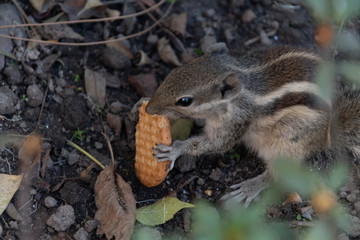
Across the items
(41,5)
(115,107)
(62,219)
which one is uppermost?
(41,5)

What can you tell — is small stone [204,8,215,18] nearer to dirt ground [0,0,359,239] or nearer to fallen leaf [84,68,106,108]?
dirt ground [0,0,359,239]

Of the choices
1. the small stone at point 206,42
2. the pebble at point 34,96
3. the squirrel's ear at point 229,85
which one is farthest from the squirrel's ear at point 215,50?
the pebble at point 34,96

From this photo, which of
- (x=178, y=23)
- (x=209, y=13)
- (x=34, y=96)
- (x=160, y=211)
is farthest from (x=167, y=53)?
(x=160, y=211)

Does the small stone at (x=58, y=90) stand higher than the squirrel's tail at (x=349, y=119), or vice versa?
the small stone at (x=58, y=90)

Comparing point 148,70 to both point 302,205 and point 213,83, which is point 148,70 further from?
point 302,205

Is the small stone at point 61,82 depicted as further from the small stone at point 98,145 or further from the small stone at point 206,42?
the small stone at point 206,42

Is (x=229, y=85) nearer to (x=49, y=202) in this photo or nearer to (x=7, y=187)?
(x=49, y=202)
